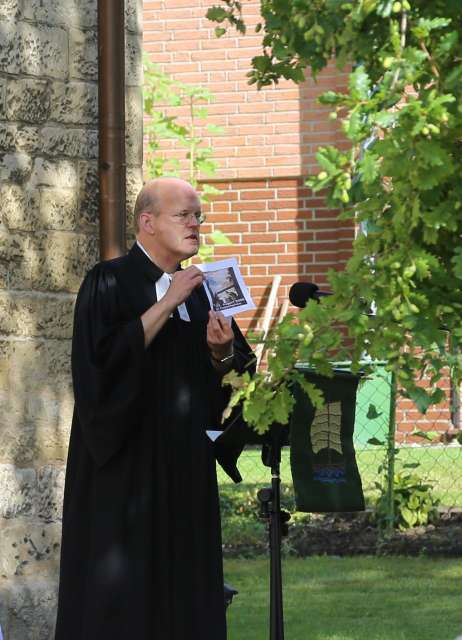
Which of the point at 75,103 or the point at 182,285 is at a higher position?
the point at 75,103

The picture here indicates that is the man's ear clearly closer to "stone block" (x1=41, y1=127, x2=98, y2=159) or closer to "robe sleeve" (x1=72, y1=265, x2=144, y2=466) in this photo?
"robe sleeve" (x1=72, y1=265, x2=144, y2=466)

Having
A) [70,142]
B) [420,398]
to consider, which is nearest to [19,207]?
[70,142]

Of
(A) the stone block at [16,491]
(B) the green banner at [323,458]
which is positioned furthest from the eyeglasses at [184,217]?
(A) the stone block at [16,491]

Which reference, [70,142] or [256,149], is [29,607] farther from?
[256,149]

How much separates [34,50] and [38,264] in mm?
968

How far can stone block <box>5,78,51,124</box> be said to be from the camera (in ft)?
20.0

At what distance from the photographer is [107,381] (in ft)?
16.2

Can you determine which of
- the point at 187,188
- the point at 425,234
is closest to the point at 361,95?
the point at 425,234

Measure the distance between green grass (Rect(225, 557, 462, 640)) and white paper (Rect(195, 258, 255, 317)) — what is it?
245 cm

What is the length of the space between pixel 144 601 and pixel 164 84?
696cm

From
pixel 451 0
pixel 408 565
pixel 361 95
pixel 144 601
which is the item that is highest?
pixel 451 0

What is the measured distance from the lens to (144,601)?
4.99 m

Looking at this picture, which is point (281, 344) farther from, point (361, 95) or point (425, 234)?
point (361, 95)

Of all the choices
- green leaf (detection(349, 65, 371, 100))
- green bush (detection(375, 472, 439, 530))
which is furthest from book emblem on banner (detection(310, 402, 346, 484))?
green bush (detection(375, 472, 439, 530))
